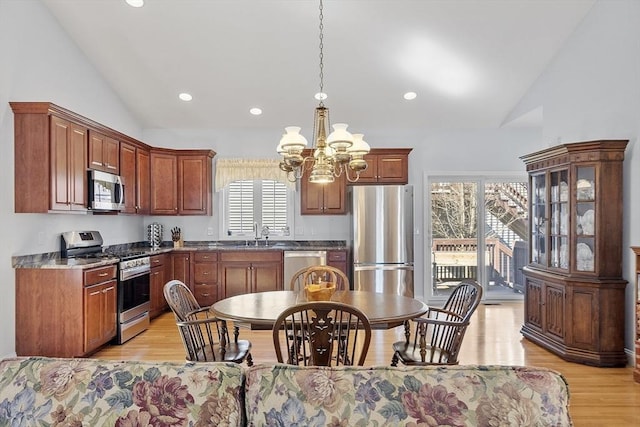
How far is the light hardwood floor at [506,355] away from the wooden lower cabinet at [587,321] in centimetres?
11

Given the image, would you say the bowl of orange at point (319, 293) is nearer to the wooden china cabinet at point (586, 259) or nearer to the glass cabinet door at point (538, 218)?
the wooden china cabinet at point (586, 259)

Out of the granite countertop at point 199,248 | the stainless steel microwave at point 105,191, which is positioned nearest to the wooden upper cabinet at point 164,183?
the granite countertop at point 199,248

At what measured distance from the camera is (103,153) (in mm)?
Result: 4867

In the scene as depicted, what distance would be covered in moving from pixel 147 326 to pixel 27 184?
2.10 m

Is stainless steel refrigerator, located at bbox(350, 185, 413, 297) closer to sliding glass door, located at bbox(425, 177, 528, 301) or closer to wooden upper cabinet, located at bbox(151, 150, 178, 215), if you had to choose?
sliding glass door, located at bbox(425, 177, 528, 301)

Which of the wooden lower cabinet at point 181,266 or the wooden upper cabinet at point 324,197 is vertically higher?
the wooden upper cabinet at point 324,197

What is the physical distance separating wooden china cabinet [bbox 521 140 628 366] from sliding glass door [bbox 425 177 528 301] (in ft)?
7.67

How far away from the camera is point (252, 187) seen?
6898 millimetres

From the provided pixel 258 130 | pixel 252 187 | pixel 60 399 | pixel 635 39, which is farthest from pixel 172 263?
pixel 635 39

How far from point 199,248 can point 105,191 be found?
1.74 m

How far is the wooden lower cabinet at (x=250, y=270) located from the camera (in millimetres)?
6137

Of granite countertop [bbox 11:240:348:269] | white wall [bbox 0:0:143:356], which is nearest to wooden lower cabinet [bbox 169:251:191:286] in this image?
granite countertop [bbox 11:240:348:269]

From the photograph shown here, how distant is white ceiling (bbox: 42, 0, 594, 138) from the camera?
446 cm

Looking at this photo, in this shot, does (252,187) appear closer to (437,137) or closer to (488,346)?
(437,137)
